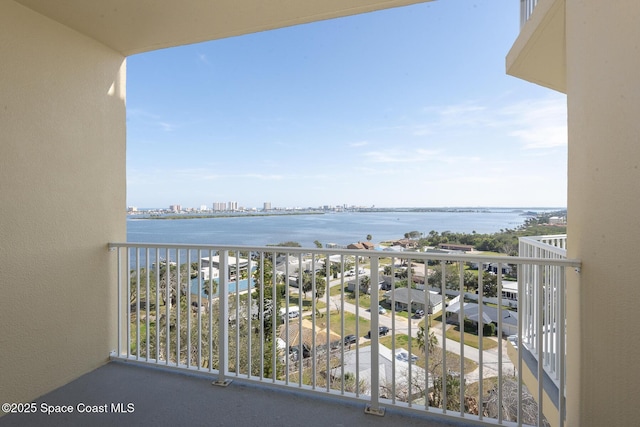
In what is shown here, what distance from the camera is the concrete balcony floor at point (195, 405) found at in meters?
1.83

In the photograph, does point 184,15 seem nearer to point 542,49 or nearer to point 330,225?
point 542,49

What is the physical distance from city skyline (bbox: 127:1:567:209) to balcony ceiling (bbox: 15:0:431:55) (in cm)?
398

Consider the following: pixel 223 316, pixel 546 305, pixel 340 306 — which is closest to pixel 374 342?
pixel 340 306

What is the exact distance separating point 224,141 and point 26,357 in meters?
12.4

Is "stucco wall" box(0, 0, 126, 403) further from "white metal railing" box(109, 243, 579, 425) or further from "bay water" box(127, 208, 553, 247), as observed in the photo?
"bay water" box(127, 208, 553, 247)

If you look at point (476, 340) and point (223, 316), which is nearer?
point (476, 340)

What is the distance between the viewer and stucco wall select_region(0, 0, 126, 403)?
A: 1.95 m

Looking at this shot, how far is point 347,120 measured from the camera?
1328cm

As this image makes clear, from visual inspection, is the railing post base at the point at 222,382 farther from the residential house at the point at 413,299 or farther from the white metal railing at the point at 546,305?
the white metal railing at the point at 546,305

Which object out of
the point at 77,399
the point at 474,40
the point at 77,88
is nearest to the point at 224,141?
the point at 474,40

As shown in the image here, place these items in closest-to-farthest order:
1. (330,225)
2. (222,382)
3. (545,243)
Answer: (222,382), (545,243), (330,225)

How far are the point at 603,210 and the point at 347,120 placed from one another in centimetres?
1252

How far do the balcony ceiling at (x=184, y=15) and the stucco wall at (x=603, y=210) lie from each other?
1196mm

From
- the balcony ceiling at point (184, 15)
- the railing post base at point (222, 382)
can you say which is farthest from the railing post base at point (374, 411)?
the balcony ceiling at point (184, 15)
